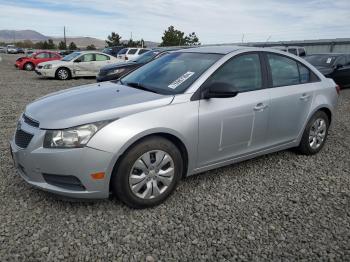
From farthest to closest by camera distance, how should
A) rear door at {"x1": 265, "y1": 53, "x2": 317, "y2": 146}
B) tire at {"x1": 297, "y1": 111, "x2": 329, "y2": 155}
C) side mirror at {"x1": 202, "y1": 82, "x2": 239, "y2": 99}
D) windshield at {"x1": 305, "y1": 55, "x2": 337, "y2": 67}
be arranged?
windshield at {"x1": 305, "y1": 55, "x2": 337, "y2": 67} < tire at {"x1": 297, "y1": 111, "x2": 329, "y2": 155} < rear door at {"x1": 265, "y1": 53, "x2": 317, "y2": 146} < side mirror at {"x1": 202, "y1": 82, "x2": 239, "y2": 99}

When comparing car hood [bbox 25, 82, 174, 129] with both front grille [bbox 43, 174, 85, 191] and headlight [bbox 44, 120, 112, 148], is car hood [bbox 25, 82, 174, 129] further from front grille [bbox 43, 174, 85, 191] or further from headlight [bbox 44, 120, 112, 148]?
front grille [bbox 43, 174, 85, 191]

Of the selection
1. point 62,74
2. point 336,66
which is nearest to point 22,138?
point 336,66

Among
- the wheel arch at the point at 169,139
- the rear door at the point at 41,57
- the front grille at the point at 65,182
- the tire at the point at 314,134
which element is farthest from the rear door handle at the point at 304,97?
the rear door at the point at 41,57

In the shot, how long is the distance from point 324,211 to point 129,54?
19394 mm

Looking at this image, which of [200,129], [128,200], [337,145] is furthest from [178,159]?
[337,145]

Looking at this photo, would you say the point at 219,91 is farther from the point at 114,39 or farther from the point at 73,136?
the point at 114,39

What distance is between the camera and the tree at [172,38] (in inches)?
2419

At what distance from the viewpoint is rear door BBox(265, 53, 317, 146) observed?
3.91 meters

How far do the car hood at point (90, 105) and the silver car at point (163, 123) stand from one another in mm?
10

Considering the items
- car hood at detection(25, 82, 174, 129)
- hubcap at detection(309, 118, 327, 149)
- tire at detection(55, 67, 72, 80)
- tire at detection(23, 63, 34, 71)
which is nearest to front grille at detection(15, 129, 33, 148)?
car hood at detection(25, 82, 174, 129)

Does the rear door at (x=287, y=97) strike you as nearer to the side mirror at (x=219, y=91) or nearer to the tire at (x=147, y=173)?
the side mirror at (x=219, y=91)

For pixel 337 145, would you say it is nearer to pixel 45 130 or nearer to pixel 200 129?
pixel 200 129

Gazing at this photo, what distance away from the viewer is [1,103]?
28.3 ft

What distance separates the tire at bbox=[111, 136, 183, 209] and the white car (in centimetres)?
1352
